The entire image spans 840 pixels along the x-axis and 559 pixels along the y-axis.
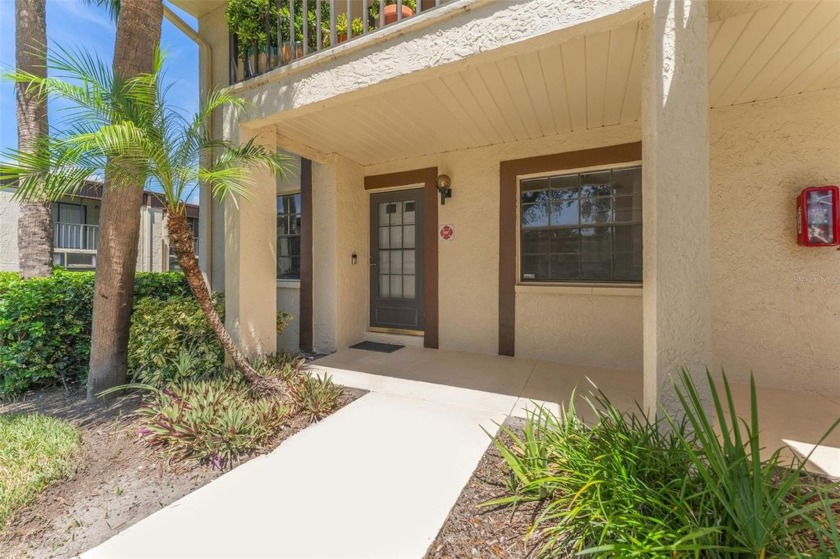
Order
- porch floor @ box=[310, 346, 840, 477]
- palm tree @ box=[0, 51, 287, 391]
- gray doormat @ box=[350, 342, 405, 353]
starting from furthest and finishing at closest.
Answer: gray doormat @ box=[350, 342, 405, 353], porch floor @ box=[310, 346, 840, 477], palm tree @ box=[0, 51, 287, 391]

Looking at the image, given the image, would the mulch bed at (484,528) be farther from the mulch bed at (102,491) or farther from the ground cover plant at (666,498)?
the mulch bed at (102,491)

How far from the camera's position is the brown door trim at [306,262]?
17.2ft

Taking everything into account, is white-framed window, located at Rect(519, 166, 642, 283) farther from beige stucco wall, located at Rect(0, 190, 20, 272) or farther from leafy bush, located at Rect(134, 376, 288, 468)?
beige stucco wall, located at Rect(0, 190, 20, 272)

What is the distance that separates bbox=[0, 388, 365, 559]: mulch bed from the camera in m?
1.73

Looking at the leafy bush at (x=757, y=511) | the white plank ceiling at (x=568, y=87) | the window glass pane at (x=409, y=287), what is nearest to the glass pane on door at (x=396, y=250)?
the window glass pane at (x=409, y=287)

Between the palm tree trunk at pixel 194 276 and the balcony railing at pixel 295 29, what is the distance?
6.66ft

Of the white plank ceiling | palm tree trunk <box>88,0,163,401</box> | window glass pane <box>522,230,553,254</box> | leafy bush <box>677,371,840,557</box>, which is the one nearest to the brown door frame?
the white plank ceiling

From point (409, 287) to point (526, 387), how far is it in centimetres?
251

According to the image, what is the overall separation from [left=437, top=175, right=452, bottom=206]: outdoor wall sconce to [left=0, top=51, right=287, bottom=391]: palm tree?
2.70 meters

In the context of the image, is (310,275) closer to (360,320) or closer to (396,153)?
(360,320)

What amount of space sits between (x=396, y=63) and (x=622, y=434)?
129 inches

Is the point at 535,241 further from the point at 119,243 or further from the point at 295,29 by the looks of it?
the point at 119,243

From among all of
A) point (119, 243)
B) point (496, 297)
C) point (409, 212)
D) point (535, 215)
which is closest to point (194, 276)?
point (119, 243)

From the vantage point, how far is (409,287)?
5.48m
